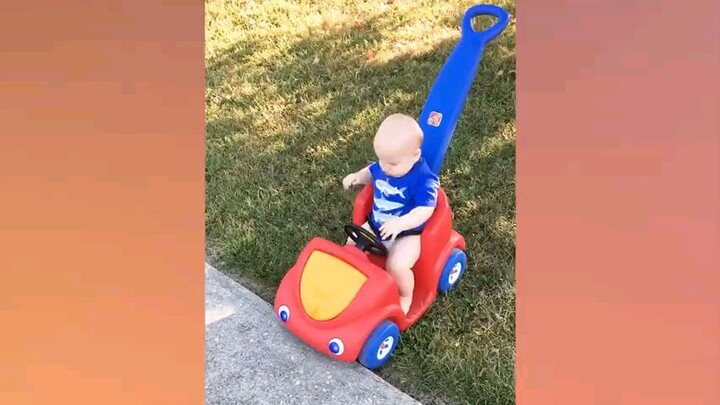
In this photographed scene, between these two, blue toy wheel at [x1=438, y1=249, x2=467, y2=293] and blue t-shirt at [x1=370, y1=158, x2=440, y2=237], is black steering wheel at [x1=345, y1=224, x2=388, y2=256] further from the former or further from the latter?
blue toy wheel at [x1=438, y1=249, x2=467, y2=293]

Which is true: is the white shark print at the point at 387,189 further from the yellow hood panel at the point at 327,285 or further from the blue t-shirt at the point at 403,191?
the yellow hood panel at the point at 327,285

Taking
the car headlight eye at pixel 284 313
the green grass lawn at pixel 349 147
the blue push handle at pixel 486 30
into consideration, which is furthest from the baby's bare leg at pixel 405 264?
the blue push handle at pixel 486 30

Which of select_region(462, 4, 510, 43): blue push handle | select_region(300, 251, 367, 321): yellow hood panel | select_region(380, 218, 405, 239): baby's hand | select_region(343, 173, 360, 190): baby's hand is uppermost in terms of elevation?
select_region(462, 4, 510, 43): blue push handle

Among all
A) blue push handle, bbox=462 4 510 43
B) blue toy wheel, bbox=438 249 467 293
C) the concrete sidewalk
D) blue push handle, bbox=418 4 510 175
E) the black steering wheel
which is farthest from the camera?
blue push handle, bbox=462 4 510 43

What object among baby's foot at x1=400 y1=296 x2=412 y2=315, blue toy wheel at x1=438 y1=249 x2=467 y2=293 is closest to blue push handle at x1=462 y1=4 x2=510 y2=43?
blue toy wheel at x1=438 y1=249 x2=467 y2=293

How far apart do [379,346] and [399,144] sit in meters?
0.68

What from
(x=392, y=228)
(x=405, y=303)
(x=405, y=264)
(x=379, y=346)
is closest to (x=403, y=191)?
(x=392, y=228)

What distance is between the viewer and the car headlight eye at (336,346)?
8.14ft

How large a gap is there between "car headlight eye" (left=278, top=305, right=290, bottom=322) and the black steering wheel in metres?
0.33

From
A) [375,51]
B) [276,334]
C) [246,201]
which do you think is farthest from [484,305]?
[375,51]

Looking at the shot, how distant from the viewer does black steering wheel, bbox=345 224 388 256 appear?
8.75 ft

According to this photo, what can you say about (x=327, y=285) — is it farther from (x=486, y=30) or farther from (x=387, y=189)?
(x=486, y=30)
